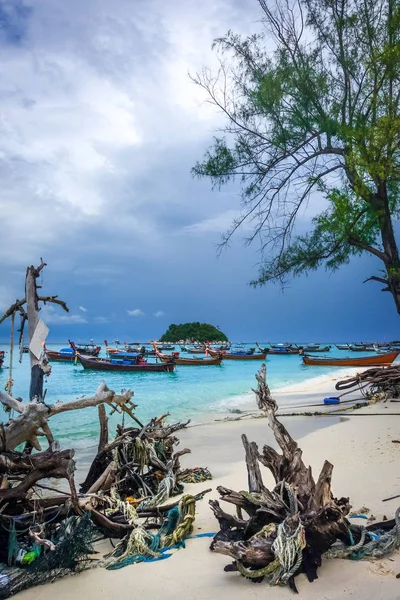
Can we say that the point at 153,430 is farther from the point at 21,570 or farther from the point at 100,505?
the point at 21,570

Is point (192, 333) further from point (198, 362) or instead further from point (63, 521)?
point (63, 521)

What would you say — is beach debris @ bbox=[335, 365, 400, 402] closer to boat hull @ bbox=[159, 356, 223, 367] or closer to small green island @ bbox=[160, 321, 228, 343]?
boat hull @ bbox=[159, 356, 223, 367]

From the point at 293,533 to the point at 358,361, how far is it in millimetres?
38584

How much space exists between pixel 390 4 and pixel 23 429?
8715mm

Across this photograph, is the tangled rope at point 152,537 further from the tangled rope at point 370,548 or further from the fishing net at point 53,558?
the tangled rope at point 370,548

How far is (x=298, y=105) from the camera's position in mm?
8508

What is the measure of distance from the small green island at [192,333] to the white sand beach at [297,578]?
107960 millimetres

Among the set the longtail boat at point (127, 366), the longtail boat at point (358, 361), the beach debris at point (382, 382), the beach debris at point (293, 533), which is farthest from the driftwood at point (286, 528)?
the longtail boat at point (127, 366)

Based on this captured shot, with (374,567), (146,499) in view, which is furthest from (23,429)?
(374,567)

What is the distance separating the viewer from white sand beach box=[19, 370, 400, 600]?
2984 mm

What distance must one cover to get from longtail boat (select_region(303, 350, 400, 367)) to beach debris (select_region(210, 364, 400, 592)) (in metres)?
30.5

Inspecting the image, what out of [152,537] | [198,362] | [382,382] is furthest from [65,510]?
[198,362]

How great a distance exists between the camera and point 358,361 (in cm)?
3928

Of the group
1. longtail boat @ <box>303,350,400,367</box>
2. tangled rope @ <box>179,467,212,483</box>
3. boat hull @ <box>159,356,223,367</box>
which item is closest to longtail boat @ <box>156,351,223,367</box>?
boat hull @ <box>159,356,223,367</box>
